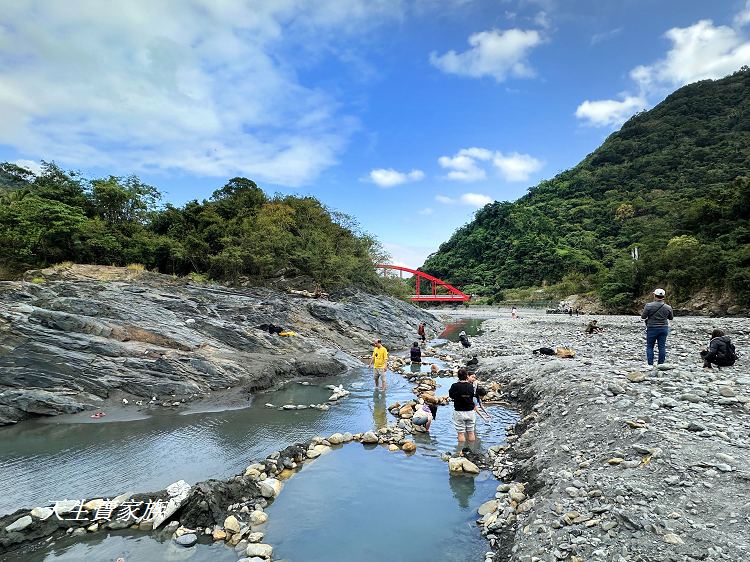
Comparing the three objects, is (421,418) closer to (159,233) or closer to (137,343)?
(137,343)

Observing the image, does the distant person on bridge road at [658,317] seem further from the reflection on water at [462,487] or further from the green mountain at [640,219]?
the green mountain at [640,219]

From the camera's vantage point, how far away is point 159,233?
1646 inches

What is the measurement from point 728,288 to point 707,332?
748 inches

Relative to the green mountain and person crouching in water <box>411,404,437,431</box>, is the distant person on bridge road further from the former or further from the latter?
the green mountain

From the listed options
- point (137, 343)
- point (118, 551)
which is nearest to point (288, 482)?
point (118, 551)

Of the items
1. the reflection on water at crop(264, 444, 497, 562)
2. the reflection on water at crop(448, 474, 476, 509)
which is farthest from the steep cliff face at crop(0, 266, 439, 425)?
the reflection on water at crop(448, 474, 476, 509)

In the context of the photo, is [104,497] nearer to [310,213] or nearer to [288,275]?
[288,275]

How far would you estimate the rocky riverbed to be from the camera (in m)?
4.67

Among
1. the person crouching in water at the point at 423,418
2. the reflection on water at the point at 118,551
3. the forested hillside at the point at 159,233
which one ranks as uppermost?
the forested hillside at the point at 159,233

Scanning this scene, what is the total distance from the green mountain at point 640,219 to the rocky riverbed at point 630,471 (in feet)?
113

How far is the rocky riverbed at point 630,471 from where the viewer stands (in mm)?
4668

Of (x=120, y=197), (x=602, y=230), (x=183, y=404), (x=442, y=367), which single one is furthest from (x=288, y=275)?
(x=602, y=230)

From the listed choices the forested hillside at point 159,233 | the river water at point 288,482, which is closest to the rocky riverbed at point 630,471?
the river water at point 288,482

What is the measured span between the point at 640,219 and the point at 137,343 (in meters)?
95.8
